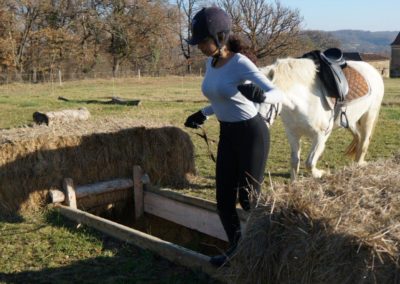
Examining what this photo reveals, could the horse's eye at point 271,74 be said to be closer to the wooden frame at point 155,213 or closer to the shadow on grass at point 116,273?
the wooden frame at point 155,213

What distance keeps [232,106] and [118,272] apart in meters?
1.83

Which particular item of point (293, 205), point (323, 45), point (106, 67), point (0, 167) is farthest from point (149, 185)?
point (323, 45)

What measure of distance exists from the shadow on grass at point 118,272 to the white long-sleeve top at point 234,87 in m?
1.38

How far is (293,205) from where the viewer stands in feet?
8.56

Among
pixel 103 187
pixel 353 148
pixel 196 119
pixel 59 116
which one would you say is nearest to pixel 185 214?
pixel 103 187

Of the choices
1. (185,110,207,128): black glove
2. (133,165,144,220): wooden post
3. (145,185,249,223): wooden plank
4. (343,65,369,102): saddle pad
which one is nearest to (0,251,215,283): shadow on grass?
(145,185,249,223): wooden plank

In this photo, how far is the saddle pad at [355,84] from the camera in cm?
646

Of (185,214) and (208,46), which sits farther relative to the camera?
(185,214)

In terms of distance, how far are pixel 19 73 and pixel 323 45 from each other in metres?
41.2

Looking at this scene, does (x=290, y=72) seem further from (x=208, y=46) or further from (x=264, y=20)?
(x=264, y=20)

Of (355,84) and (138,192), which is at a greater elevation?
(355,84)

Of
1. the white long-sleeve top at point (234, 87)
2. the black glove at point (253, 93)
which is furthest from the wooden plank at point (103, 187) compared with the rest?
the black glove at point (253, 93)

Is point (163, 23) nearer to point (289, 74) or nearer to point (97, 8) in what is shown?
point (97, 8)

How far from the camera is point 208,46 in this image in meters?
3.28
